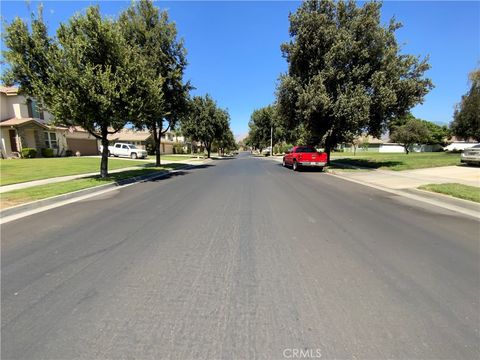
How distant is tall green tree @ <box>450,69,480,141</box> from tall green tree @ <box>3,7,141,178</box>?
112 ft

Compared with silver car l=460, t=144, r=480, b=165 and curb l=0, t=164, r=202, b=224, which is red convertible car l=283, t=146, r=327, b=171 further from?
curb l=0, t=164, r=202, b=224

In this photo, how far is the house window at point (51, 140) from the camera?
90.5ft

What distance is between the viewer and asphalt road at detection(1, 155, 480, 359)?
7.35ft

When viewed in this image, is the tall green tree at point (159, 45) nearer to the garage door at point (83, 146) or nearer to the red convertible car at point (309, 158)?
the red convertible car at point (309, 158)

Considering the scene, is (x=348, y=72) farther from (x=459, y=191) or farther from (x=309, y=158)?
(x=459, y=191)

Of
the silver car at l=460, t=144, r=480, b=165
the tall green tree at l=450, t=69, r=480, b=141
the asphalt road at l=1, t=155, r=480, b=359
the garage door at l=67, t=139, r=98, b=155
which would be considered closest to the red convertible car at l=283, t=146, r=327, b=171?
the silver car at l=460, t=144, r=480, b=165

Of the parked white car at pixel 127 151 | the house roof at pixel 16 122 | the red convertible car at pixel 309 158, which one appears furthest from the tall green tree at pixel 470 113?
the house roof at pixel 16 122

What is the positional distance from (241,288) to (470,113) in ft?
125

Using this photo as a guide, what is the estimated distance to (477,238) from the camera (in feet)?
15.7

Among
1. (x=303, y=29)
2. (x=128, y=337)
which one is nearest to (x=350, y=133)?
(x=303, y=29)

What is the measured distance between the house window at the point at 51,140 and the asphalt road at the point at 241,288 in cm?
2707

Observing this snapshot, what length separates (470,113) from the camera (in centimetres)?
2944

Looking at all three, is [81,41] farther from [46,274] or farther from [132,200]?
[46,274]

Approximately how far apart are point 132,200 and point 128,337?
6606 millimetres
